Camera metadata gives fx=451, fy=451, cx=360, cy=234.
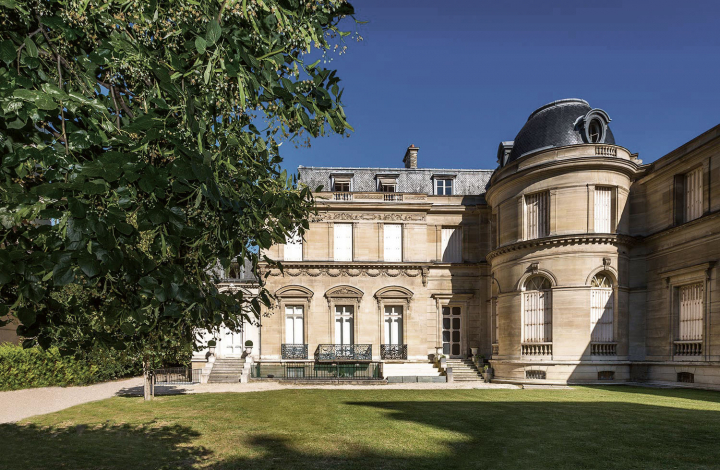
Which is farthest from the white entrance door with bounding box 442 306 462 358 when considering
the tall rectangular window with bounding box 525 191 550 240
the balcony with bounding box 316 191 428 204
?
the tall rectangular window with bounding box 525 191 550 240

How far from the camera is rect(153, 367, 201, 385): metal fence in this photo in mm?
21125

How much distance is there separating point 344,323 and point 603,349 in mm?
12705

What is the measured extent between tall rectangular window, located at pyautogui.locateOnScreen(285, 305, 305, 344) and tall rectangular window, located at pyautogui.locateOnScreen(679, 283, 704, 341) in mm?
17442

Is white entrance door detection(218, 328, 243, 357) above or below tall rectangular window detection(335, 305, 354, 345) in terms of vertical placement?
below

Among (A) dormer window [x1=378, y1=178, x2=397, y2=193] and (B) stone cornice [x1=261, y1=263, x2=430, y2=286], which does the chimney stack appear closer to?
(A) dormer window [x1=378, y1=178, x2=397, y2=193]

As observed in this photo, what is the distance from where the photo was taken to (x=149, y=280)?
113 inches

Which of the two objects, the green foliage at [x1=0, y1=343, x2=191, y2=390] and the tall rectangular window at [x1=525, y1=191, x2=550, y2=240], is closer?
the green foliage at [x1=0, y1=343, x2=191, y2=390]

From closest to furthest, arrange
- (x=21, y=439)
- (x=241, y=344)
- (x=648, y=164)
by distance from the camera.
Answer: (x=21, y=439)
(x=648, y=164)
(x=241, y=344)

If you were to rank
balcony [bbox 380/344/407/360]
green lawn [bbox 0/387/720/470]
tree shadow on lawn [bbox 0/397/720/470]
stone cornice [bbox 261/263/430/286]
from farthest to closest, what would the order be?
stone cornice [bbox 261/263/430/286] < balcony [bbox 380/344/407/360] < green lawn [bbox 0/387/720/470] < tree shadow on lawn [bbox 0/397/720/470]

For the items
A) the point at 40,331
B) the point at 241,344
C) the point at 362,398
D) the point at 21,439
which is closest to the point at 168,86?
the point at 40,331

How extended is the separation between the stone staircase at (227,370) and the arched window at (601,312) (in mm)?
16403

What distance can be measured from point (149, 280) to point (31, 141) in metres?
1.39

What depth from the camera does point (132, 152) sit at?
2.89 meters

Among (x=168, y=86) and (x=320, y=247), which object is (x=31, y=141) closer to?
(x=168, y=86)
